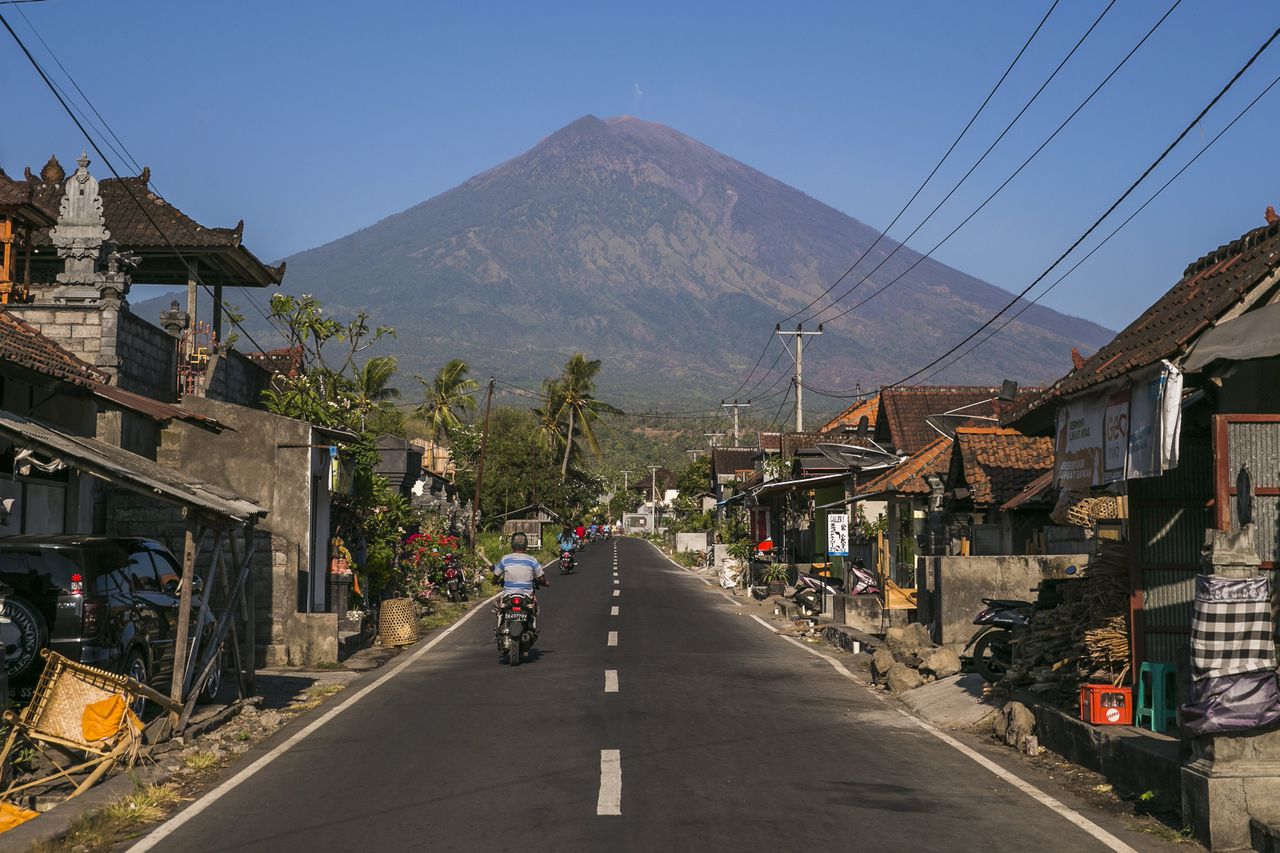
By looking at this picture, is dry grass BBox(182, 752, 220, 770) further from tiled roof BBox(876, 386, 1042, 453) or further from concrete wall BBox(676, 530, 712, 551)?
concrete wall BBox(676, 530, 712, 551)

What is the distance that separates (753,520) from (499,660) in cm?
3655

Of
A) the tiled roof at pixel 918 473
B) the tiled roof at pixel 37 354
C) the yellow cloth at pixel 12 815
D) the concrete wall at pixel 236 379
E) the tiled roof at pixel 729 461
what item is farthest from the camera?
the tiled roof at pixel 729 461

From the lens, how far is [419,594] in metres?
29.0

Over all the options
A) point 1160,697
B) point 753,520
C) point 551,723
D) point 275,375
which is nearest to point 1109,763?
point 1160,697

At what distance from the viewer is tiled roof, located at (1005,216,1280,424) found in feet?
32.9

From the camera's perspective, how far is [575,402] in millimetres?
84875

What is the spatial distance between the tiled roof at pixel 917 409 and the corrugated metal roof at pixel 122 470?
26286mm

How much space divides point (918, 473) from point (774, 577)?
496 inches

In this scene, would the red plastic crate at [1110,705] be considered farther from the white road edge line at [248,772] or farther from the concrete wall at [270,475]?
the concrete wall at [270,475]

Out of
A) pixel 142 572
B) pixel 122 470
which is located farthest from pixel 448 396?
pixel 122 470

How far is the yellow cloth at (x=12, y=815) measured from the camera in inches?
319

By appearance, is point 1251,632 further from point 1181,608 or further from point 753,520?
point 753,520

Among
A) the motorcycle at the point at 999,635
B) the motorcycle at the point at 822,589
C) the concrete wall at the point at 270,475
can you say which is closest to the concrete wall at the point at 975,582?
the motorcycle at the point at 999,635

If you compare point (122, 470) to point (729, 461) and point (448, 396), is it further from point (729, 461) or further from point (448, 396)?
point (729, 461)
